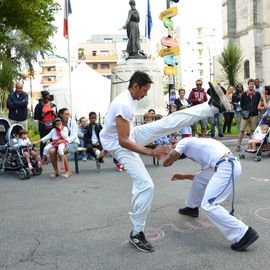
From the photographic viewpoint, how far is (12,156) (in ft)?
29.7

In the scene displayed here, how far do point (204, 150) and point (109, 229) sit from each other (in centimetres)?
149

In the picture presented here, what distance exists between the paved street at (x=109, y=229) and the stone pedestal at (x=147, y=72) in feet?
26.4

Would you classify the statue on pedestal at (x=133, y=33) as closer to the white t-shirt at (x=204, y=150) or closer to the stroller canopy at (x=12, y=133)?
the stroller canopy at (x=12, y=133)

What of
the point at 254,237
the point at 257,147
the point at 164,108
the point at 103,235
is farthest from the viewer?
the point at 164,108

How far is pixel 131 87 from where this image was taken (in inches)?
169

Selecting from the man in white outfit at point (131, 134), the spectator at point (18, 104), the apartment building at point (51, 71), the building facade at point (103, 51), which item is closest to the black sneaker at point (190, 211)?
the man in white outfit at point (131, 134)

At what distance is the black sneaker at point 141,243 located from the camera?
417 cm

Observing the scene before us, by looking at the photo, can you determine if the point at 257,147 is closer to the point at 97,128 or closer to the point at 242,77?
the point at 97,128

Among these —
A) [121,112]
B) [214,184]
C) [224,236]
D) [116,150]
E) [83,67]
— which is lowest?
[224,236]

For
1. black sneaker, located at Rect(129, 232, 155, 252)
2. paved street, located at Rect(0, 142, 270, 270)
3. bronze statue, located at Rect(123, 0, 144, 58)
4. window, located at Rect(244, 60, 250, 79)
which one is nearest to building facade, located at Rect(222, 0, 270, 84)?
window, located at Rect(244, 60, 250, 79)

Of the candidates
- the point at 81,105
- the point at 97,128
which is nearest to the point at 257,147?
the point at 97,128

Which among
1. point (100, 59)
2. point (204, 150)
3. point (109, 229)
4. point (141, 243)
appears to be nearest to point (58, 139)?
point (109, 229)

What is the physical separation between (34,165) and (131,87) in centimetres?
539

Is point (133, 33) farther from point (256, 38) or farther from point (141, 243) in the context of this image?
point (256, 38)
